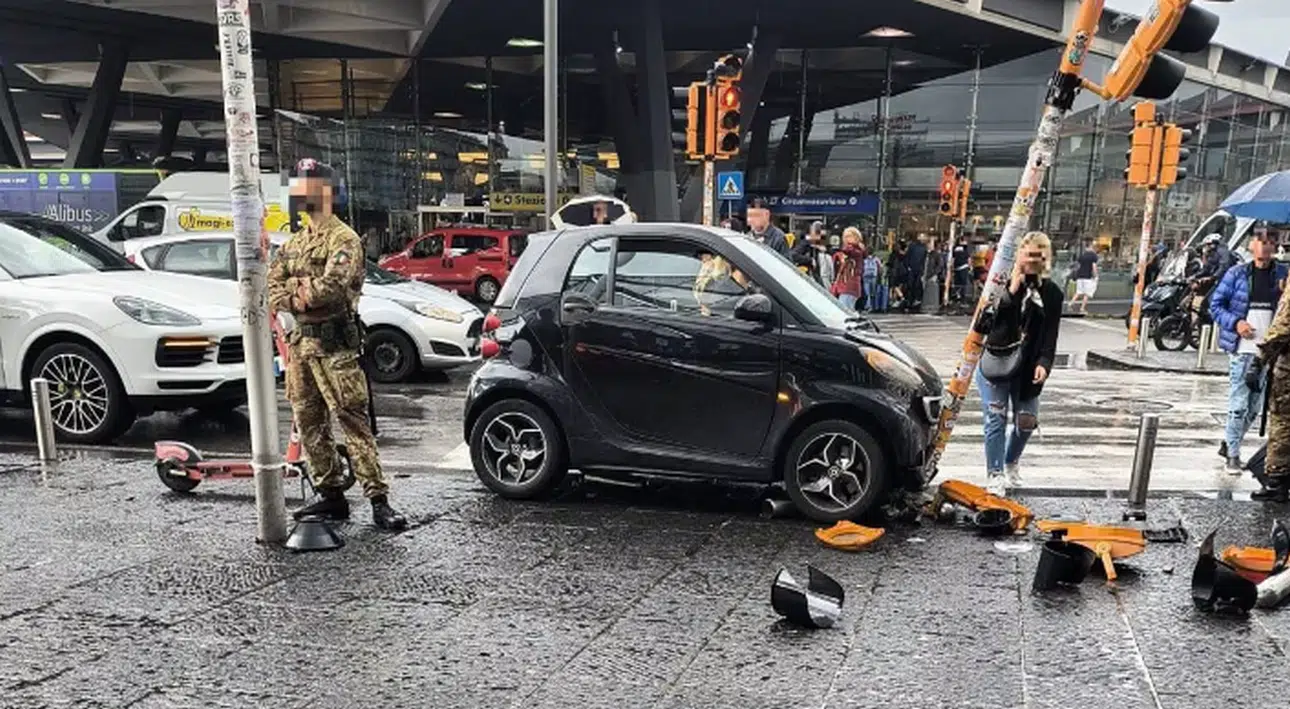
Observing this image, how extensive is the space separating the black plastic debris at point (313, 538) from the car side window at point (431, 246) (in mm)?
21387

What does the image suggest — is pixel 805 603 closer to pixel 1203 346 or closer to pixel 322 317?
pixel 322 317

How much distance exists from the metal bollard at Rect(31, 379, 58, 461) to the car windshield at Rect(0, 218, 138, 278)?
1399 mm

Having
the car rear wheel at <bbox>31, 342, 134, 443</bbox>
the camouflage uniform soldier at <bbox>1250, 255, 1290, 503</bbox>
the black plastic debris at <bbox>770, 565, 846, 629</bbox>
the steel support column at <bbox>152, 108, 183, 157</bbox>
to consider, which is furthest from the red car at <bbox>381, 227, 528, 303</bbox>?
the steel support column at <bbox>152, 108, 183, 157</bbox>

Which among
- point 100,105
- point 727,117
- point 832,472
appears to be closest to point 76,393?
point 832,472

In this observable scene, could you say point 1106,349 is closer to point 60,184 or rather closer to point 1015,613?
point 1015,613

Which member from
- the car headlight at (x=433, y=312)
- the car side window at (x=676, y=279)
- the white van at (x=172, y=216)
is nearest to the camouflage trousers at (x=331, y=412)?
the car side window at (x=676, y=279)

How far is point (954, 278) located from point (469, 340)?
64.4 feet

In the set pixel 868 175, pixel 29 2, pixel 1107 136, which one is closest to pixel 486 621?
pixel 29 2

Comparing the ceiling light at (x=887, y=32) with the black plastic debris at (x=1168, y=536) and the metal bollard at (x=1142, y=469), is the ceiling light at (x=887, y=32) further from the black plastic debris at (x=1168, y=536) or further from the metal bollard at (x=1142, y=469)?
the black plastic debris at (x=1168, y=536)

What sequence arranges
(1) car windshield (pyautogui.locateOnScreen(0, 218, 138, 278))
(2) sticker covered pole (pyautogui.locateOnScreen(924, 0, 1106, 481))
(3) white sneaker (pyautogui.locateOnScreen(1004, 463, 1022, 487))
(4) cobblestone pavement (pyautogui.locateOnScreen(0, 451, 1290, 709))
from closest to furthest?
1. (4) cobblestone pavement (pyautogui.locateOnScreen(0, 451, 1290, 709))
2. (2) sticker covered pole (pyautogui.locateOnScreen(924, 0, 1106, 481))
3. (3) white sneaker (pyautogui.locateOnScreen(1004, 463, 1022, 487))
4. (1) car windshield (pyautogui.locateOnScreen(0, 218, 138, 278))

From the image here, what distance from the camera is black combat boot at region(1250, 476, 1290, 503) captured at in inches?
259

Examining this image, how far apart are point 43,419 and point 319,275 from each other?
3160mm

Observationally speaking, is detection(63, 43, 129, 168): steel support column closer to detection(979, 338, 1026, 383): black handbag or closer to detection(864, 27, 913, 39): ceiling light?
detection(864, 27, 913, 39): ceiling light

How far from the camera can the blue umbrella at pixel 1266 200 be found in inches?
498
